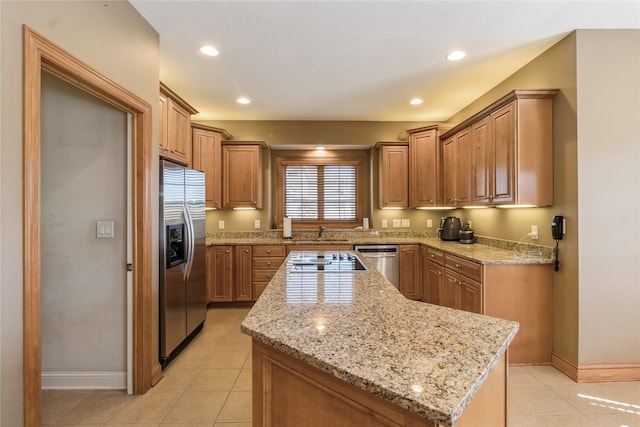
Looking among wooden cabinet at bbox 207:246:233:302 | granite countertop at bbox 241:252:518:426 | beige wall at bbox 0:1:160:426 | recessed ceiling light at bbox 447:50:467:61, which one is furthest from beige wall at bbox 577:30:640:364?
wooden cabinet at bbox 207:246:233:302

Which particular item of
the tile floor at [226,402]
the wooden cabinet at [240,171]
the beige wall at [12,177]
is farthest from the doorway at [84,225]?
the wooden cabinet at [240,171]

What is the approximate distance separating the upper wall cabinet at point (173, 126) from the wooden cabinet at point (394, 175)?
2739 millimetres

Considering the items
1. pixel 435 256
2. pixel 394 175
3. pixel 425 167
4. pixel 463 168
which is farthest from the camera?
pixel 394 175

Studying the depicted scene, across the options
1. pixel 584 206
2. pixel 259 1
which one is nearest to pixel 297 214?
pixel 259 1

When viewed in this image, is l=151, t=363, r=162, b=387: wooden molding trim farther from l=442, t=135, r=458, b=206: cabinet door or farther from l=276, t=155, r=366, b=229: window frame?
l=442, t=135, r=458, b=206: cabinet door

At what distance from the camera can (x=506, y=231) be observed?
129 inches

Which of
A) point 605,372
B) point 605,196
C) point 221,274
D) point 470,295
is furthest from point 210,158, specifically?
point 605,372

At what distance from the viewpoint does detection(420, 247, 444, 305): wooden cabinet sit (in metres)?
3.56

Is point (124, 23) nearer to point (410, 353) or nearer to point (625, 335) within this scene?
point (410, 353)

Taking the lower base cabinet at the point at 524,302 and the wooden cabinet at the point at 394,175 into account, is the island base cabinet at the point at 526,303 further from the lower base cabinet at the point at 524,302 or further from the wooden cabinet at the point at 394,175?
the wooden cabinet at the point at 394,175

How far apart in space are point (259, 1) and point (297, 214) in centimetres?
332

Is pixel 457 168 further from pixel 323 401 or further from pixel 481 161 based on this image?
pixel 323 401

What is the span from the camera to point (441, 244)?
390cm

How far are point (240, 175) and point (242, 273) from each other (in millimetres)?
1427
